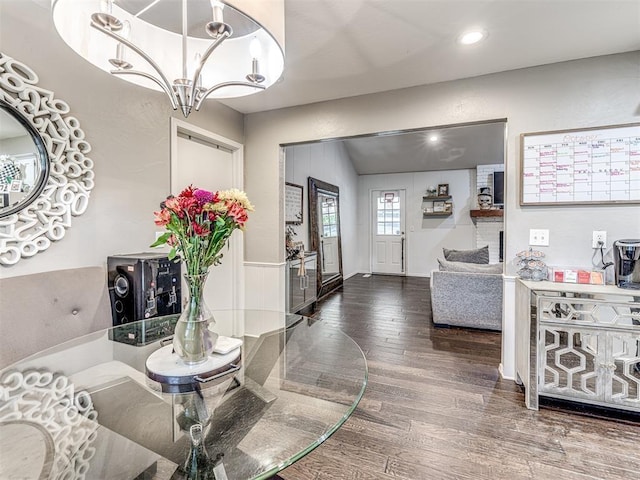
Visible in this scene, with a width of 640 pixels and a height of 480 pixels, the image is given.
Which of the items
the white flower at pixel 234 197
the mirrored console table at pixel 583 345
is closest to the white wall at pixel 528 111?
the mirrored console table at pixel 583 345

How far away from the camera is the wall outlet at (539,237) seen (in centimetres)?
234

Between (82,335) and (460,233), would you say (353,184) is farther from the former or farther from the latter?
(82,335)

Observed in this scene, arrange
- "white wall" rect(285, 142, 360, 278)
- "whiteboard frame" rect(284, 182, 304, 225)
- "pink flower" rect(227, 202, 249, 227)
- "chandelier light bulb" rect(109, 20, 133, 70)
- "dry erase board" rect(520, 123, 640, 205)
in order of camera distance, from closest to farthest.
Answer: "pink flower" rect(227, 202, 249, 227)
"chandelier light bulb" rect(109, 20, 133, 70)
"dry erase board" rect(520, 123, 640, 205)
"whiteboard frame" rect(284, 182, 304, 225)
"white wall" rect(285, 142, 360, 278)

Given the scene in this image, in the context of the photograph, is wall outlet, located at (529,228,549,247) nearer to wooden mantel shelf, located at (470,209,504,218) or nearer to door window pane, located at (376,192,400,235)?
wooden mantel shelf, located at (470,209,504,218)

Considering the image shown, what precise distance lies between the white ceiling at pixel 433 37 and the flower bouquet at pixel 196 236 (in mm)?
1237

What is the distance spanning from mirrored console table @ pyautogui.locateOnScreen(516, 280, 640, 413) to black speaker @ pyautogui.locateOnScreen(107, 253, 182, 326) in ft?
7.82

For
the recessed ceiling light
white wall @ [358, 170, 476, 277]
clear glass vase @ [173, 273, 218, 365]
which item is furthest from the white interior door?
clear glass vase @ [173, 273, 218, 365]

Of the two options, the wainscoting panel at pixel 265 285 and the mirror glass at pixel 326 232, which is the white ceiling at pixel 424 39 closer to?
the wainscoting panel at pixel 265 285

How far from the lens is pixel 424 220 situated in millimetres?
7129

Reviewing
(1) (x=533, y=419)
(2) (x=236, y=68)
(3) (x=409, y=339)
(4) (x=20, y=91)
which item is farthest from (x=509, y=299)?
(4) (x=20, y=91)

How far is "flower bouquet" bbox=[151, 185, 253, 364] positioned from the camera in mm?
1102

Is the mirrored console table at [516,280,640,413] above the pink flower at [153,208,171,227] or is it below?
below

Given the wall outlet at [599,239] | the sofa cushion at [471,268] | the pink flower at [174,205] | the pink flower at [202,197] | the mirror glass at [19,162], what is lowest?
the sofa cushion at [471,268]

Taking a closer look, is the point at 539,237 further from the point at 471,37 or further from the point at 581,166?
the point at 471,37
